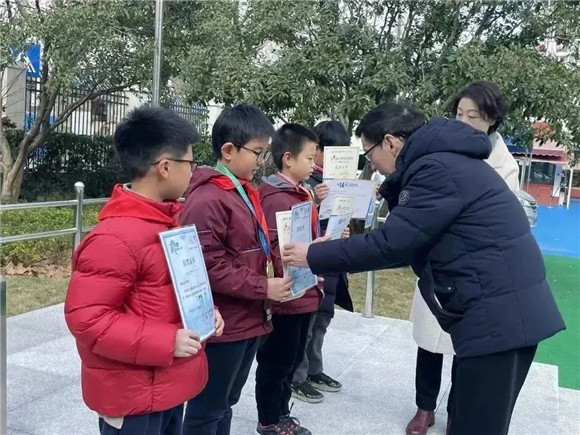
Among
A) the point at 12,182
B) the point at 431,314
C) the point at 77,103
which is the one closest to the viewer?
the point at 431,314

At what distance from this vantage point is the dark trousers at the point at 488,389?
6.35 feet

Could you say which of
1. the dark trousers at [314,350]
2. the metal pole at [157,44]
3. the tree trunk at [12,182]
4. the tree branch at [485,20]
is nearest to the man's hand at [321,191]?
the dark trousers at [314,350]

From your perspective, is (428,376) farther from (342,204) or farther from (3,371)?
(3,371)

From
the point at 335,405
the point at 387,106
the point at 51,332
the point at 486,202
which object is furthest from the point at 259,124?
the point at 51,332

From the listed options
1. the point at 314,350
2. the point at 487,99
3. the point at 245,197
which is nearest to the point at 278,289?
the point at 245,197

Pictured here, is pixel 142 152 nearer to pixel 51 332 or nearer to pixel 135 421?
pixel 135 421

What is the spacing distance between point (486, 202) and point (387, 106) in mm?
679

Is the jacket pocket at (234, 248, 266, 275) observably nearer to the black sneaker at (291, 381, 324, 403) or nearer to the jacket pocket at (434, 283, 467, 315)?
the jacket pocket at (434, 283, 467, 315)

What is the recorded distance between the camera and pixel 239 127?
2367mm

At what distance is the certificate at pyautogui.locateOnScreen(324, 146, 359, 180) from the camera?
131 inches

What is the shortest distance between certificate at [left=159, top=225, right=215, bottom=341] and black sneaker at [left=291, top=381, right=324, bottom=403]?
1.78m

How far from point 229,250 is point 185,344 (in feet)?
2.06

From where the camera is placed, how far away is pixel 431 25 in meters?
7.41

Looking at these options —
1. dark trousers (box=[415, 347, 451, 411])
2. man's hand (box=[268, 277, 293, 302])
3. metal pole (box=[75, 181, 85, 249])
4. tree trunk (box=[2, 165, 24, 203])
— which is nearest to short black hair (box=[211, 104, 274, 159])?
man's hand (box=[268, 277, 293, 302])
